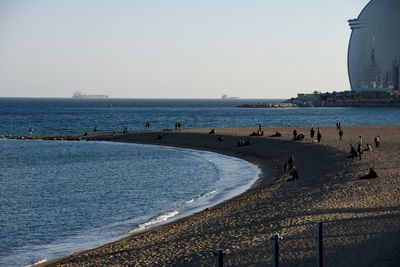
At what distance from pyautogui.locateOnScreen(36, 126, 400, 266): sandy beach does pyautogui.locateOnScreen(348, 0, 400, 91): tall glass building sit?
163622mm

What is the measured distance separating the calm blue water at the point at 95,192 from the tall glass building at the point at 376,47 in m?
147

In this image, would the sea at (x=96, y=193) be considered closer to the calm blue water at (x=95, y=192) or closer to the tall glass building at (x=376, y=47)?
the calm blue water at (x=95, y=192)

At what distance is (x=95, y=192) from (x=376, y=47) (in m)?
175

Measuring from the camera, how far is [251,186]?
29.0 metres

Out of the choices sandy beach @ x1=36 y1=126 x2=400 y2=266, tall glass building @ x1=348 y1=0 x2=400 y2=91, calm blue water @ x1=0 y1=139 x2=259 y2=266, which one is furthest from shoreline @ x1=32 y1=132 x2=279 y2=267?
tall glass building @ x1=348 y1=0 x2=400 y2=91

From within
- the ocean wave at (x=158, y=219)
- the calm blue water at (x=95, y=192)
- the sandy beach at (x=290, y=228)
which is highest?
the sandy beach at (x=290, y=228)

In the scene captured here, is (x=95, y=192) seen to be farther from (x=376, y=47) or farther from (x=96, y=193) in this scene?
(x=376, y=47)

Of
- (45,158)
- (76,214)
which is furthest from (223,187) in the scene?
(45,158)

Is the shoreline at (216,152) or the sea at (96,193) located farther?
the sea at (96,193)

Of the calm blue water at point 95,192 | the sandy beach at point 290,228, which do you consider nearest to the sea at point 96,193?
the calm blue water at point 95,192

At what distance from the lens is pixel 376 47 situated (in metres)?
192

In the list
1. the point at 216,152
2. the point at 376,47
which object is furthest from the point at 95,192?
the point at 376,47

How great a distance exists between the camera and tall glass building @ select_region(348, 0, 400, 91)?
186 metres

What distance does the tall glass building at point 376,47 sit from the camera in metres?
186
